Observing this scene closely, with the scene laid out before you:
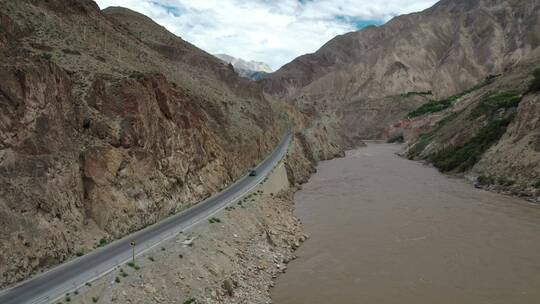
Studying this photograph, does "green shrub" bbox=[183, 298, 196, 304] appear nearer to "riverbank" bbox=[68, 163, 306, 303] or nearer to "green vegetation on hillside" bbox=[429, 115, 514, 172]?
"riverbank" bbox=[68, 163, 306, 303]

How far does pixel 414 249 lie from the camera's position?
88.5 ft

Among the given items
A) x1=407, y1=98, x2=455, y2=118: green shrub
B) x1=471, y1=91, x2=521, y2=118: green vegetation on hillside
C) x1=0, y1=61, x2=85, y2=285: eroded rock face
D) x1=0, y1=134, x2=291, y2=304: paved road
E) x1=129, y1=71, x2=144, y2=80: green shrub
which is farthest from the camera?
x1=407, y1=98, x2=455, y2=118: green shrub

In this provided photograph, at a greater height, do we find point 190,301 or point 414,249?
point 190,301

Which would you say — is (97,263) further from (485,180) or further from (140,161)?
(485,180)

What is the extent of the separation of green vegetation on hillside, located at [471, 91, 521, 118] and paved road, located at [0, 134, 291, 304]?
4266cm

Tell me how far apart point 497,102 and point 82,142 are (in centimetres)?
5656

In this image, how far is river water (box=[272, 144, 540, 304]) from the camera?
21.2 m

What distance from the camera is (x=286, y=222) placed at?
3241 cm

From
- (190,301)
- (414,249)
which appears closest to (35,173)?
(190,301)

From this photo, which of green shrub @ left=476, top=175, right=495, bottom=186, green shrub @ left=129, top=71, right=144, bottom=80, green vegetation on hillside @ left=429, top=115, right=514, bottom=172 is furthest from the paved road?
green vegetation on hillside @ left=429, top=115, right=514, bottom=172

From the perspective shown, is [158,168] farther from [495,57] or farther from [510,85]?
[495,57]

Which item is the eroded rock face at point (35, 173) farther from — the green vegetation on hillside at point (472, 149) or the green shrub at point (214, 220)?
the green vegetation on hillside at point (472, 149)

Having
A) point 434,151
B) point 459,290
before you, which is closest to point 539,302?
point 459,290

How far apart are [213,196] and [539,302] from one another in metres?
20.8
